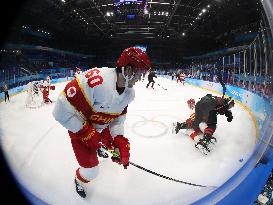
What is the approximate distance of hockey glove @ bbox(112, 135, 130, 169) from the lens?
4.64ft

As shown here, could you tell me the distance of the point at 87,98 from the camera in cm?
123

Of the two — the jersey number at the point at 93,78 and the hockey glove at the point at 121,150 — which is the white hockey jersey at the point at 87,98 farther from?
the hockey glove at the point at 121,150

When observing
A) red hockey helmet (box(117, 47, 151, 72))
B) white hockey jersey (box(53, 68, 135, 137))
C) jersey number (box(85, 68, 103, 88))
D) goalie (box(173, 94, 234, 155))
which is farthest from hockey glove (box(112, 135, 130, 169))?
goalie (box(173, 94, 234, 155))

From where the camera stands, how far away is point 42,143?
8.27ft

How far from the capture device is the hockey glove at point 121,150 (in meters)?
1.42

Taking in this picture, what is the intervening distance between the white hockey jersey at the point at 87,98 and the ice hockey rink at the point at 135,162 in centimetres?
68

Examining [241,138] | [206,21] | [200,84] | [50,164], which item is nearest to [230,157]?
[241,138]

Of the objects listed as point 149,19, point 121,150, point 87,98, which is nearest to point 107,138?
point 121,150

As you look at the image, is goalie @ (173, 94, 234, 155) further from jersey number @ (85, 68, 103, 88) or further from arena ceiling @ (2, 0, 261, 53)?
arena ceiling @ (2, 0, 261, 53)

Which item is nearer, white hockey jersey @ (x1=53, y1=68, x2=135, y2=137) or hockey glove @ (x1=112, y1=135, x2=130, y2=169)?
white hockey jersey @ (x1=53, y1=68, x2=135, y2=137)

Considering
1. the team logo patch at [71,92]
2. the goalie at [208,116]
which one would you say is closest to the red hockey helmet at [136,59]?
the team logo patch at [71,92]

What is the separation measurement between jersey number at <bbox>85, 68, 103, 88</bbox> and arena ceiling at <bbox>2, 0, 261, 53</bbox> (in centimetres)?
556

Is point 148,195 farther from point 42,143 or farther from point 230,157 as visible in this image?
point 42,143

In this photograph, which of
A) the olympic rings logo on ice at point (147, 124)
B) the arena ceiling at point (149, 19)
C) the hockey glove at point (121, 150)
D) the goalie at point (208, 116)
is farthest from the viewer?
the arena ceiling at point (149, 19)
